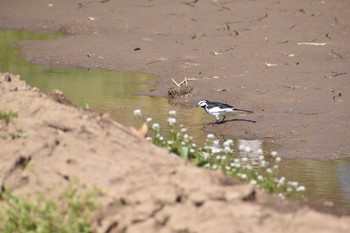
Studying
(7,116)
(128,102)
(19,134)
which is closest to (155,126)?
(7,116)

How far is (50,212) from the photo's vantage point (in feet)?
18.3

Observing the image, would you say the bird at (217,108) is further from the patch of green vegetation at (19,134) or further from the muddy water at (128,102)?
the patch of green vegetation at (19,134)

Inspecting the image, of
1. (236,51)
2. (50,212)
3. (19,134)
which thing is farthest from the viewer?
(236,51)

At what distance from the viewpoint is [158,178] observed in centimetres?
556

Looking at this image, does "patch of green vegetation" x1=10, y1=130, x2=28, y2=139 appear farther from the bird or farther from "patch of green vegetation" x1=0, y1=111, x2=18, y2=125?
the bird

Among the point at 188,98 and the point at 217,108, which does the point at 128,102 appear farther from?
the point at 217,108

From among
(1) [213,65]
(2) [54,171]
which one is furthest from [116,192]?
Answer: (1) [213,65]

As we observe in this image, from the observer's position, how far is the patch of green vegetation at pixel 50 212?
5.48 m

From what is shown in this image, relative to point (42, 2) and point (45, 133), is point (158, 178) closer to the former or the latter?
point (45, 133)

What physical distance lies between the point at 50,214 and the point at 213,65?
31.1ft

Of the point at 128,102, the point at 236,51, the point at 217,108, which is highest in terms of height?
the point at 217,108

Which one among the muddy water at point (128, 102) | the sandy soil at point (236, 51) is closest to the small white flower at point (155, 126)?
the muddy water at point (128, 102)

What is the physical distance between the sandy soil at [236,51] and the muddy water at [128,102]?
0.27 meters

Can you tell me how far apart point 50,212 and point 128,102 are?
7610 millimetres
